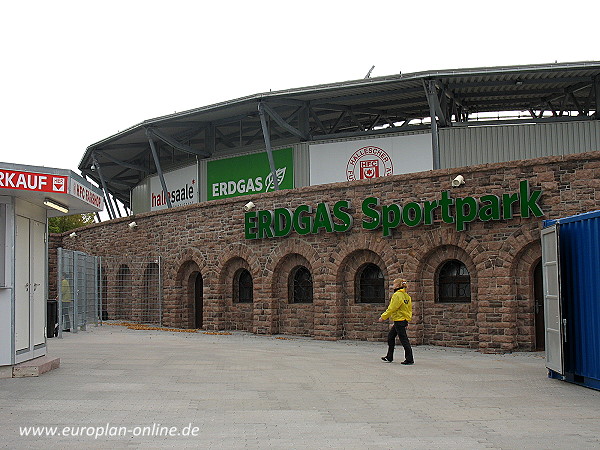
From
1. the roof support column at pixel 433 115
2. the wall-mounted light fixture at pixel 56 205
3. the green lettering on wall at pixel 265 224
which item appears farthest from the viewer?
the green lettering on wall at pixel 265 224

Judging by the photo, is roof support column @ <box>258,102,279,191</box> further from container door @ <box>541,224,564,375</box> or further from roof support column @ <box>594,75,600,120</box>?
container door @ <box>541,224,564,375</box>

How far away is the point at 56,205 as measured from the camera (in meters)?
12.7

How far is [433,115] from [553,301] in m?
10.6

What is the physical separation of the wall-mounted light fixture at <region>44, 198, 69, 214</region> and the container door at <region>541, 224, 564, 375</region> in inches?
331

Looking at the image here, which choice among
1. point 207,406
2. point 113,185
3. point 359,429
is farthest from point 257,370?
point 113,185

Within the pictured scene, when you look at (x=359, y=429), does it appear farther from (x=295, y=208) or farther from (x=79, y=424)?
(x=295, y=208)

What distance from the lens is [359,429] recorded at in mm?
8172

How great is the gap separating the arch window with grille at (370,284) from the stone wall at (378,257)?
25 centimetres

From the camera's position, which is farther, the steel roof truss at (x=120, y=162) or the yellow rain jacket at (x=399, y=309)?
the steel roof truss at (x=120, y=162)

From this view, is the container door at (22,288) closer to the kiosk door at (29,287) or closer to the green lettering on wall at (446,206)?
the kiosk door at (29,287)

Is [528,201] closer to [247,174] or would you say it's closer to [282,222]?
[282,222]

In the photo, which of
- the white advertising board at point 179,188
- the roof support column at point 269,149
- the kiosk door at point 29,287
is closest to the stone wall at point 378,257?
the roof support column at point 269,149

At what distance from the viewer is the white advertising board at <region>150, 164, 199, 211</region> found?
2967 centimetres

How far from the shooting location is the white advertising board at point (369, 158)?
23.2 meters
